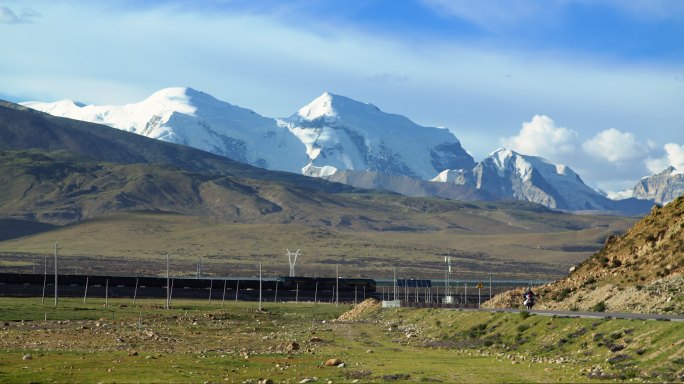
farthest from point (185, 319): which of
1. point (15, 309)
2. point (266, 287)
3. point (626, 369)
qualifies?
point (266, 287)

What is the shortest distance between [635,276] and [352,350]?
24.2 m

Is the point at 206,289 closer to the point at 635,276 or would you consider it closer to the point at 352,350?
the point at 635,276

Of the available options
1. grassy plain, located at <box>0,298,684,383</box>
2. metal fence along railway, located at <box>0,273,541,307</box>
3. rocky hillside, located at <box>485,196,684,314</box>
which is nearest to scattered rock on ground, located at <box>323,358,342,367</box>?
grassy plain, located at <box>0,298,684,383</box>

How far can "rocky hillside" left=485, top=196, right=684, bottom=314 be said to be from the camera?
231 ft

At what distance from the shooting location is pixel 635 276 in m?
79.4

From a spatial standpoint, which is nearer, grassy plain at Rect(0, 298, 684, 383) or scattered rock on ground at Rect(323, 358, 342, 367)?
grassy plain at Rect(0, 298, 684, 383)

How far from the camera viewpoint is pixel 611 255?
9000 cm

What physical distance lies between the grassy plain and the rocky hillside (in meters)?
7.61

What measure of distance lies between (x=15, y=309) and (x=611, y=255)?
5321 centimetres

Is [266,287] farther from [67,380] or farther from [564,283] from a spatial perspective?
[67,380]

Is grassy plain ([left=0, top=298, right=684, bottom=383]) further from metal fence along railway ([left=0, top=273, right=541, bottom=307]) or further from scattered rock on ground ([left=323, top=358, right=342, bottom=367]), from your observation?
metal fence along railway ([left=0, top=273, right=541, bottom=307])

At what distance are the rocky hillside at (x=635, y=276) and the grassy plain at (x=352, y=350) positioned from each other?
7605mm

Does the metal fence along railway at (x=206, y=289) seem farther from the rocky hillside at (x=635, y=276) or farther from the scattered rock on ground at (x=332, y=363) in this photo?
the scattered rock on ground at (x=332, y=363)

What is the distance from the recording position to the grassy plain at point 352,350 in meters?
46.3
